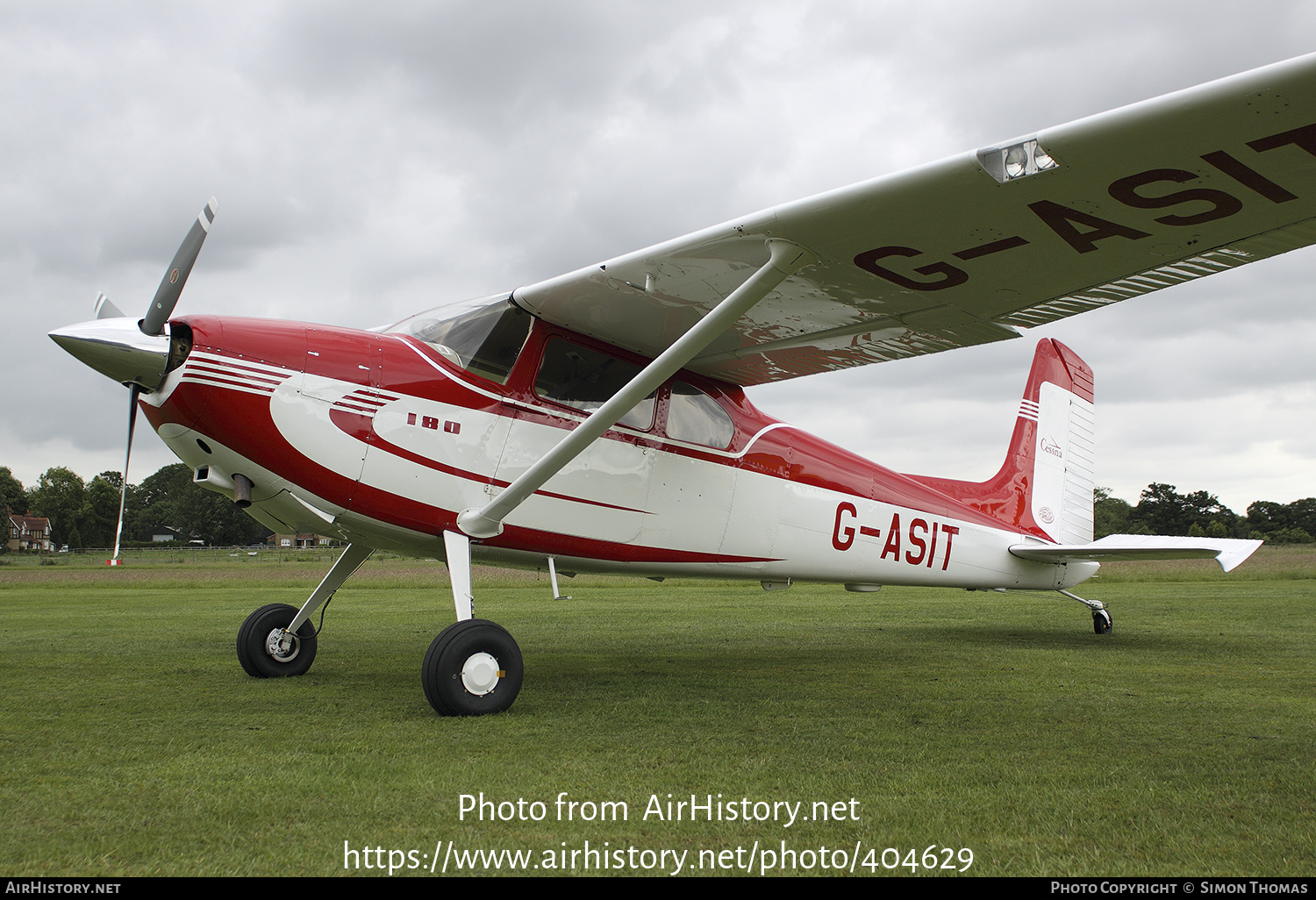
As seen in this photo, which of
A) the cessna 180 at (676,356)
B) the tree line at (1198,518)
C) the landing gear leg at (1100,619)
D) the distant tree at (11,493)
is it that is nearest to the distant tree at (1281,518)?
the tree line at (1198,518)

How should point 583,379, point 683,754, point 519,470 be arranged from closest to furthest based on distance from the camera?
point 683,754, point 519,470, point 583,379

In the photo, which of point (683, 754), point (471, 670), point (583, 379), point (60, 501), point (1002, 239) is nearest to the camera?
point (683, 754)

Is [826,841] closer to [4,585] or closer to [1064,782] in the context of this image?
[1064,782]

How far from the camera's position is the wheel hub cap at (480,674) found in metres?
4.54

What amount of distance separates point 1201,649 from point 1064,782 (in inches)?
230

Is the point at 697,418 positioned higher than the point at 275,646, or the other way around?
the point at 697,418

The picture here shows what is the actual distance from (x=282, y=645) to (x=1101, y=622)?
28.8 feet

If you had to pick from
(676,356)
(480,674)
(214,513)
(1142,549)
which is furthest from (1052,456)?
(214,513)

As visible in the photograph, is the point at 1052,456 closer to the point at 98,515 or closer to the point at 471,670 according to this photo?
the point at 471,670

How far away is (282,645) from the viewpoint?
20.6 feet

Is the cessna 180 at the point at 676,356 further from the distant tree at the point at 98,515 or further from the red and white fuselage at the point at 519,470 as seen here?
the distant tree at the point at 98,515

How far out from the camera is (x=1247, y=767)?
358 cm

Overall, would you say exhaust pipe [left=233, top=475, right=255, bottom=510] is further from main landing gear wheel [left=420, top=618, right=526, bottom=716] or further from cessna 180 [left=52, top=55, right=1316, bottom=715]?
main landing gear wheel [left=420, top=618, right=526, bottom=716]

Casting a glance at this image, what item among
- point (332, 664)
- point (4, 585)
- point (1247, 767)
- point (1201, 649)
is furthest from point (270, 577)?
point (1247, 767)
